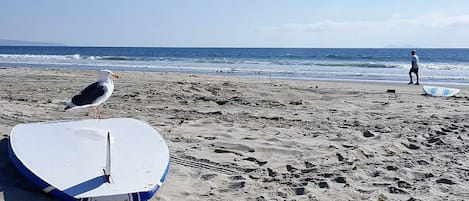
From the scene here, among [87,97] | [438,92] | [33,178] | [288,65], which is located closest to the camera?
[33,178]

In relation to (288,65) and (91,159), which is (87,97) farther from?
(288,65)

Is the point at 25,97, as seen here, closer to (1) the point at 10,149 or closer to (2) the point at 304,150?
(1) the point at 10,149

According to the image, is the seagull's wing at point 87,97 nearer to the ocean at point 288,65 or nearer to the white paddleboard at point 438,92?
the white paddleboard at point 438,92

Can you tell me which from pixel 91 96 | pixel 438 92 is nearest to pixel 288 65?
pixel 438 92

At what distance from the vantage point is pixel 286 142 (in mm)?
5695

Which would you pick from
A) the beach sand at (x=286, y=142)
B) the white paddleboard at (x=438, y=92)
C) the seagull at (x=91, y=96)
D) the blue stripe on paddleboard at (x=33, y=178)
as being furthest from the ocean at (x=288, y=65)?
the blue stripe on paddleboard at (x=33, y=178)

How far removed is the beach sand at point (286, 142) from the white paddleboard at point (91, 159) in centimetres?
19

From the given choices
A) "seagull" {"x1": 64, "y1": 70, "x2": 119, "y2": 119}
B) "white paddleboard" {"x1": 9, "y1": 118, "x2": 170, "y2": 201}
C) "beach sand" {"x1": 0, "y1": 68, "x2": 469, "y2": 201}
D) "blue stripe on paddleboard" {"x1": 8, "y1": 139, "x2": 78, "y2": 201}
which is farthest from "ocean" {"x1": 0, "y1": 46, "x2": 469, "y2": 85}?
"blue stripe on paddleboard" {"x1": 8, "y1": 139, "x2": 78, "y2": 201}

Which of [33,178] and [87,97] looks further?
[87,97]

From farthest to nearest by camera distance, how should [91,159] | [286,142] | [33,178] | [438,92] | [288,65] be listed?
[288,65] → [438,92] → [286,142] → [91,159] → [33,178]

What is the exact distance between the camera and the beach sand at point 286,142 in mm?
4078

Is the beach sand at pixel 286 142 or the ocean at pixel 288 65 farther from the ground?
the beach sand at pixel 286 142

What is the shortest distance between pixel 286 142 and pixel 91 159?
253 centimetres

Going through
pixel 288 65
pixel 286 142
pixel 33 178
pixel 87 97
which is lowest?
pixel 288 65
